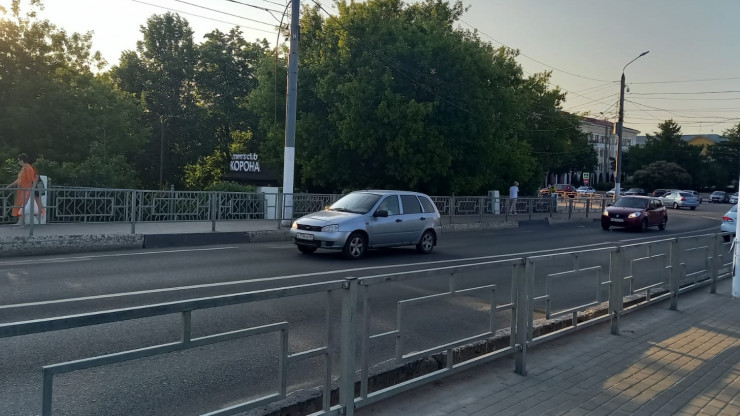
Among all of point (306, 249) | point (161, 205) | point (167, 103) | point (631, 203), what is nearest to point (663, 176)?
point (631, 203)

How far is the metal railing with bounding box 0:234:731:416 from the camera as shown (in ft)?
10.7

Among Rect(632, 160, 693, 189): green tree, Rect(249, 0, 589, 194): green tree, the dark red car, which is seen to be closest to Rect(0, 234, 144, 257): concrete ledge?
Rect(249, 0, 589, 194): green tree

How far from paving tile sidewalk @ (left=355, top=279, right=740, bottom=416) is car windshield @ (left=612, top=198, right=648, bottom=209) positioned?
20.4 metres

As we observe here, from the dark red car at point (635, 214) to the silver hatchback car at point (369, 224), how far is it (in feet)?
43.9

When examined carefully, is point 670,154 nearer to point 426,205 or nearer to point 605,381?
point 426,205

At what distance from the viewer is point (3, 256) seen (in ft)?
41.0

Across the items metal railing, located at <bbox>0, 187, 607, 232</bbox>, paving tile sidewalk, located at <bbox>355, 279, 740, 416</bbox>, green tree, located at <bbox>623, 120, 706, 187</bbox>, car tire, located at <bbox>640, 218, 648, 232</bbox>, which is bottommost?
paving tile sidewalk, located at <bbox>355, 279, 740, 416</bbox>

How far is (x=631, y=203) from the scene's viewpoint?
27.4 metres

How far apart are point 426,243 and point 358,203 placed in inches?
87.0

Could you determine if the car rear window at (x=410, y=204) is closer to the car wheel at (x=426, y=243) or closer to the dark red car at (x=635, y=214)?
the car wheel at (x=426, y=243)

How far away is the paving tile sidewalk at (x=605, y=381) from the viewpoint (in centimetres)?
491

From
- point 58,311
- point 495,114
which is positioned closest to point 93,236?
point 58,311

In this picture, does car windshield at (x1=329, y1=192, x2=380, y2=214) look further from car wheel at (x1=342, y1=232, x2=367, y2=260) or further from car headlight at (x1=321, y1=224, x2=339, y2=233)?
car headlight at (x1=321, y1=224, x2=339, y2=233)

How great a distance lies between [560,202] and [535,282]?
97.9 feet
